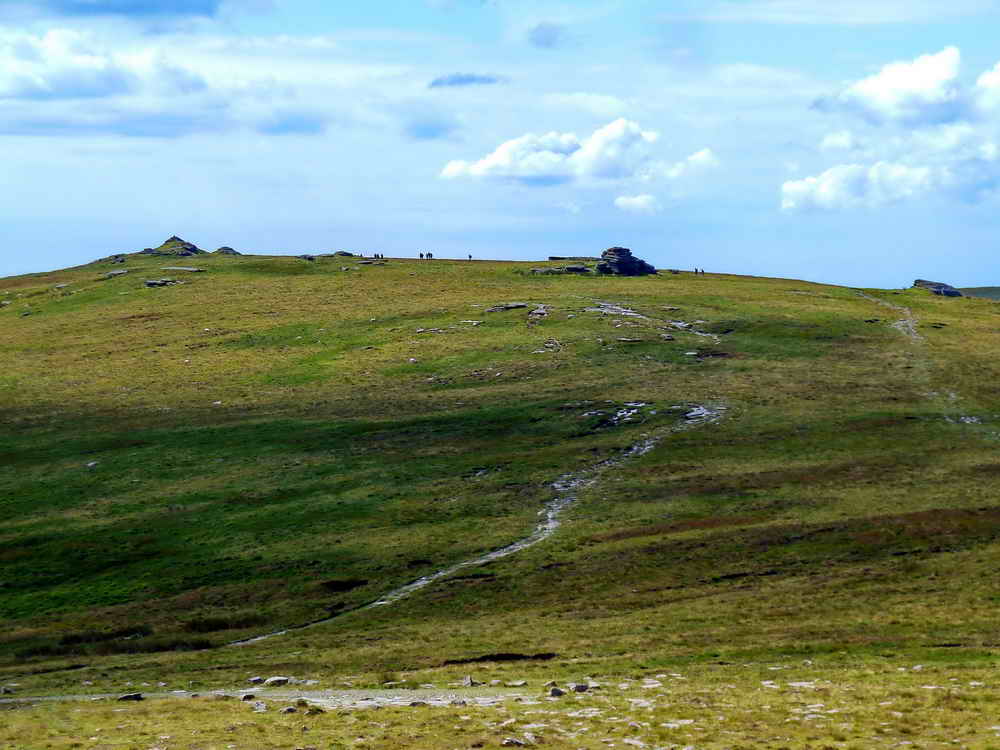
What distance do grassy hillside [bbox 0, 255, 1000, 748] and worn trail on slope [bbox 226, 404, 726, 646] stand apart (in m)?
1.12

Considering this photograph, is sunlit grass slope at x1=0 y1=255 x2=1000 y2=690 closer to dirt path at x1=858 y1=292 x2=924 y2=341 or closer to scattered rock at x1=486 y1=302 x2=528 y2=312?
dirt path at x1=858 y1=292 x2=924 y2=341

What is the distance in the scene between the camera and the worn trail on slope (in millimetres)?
64438

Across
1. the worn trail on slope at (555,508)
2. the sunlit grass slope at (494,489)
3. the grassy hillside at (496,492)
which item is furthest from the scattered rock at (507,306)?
the worn trail on slope at (555,508)

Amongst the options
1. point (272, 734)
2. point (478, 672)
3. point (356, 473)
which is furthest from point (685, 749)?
point (356, 473)

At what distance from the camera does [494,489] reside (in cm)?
8944

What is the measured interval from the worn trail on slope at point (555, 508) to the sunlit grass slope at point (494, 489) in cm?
134

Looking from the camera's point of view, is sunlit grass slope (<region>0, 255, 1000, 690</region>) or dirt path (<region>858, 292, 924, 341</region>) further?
dirt path (<region>858, 292, 924, 341</region>)

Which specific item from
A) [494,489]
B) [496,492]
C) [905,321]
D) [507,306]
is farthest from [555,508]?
→ [905,321]

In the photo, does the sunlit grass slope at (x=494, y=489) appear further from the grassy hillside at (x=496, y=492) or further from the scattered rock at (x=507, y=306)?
the scattered rock at (x=507, y=306)

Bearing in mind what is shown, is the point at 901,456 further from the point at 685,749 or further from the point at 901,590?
the point at 685,749

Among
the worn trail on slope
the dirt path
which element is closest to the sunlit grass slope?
the worn trail on slope

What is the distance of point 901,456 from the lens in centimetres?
9294

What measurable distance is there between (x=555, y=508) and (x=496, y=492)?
22.5 feet

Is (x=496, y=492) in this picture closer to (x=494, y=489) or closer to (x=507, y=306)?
(x=494, y=489)
